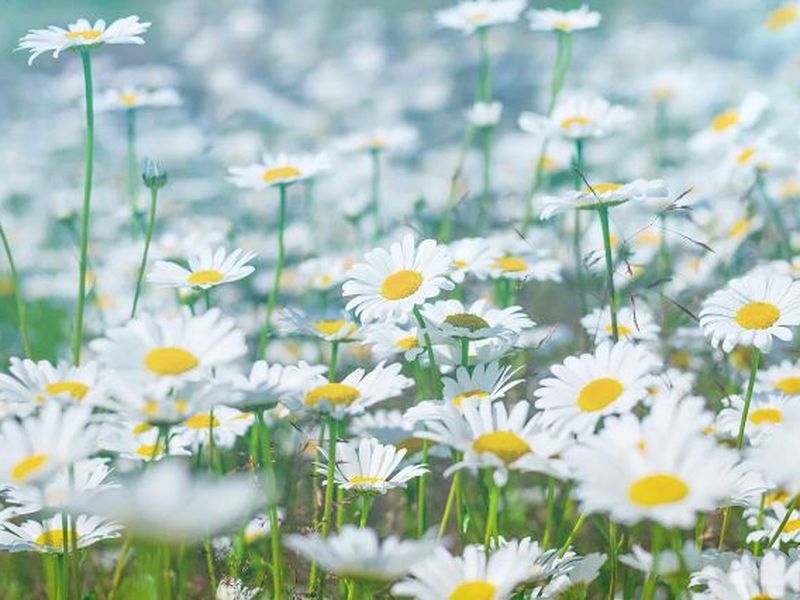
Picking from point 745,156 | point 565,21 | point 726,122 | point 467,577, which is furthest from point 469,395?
point 726,122

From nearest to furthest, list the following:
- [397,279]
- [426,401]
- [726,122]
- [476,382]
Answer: [426,401], [476,382], [397,279], [726,122]

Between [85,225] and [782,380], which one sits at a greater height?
[85,225]

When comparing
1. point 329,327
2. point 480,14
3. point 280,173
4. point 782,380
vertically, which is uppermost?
point 480,14

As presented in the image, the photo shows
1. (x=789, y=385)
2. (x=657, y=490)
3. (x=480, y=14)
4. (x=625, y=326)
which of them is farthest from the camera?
(x=480, y=14)

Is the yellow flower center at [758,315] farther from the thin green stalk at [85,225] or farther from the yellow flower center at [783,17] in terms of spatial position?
the yellow flower center at [783,17]

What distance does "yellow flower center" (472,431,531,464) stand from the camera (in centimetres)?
161

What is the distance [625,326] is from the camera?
2492 mm

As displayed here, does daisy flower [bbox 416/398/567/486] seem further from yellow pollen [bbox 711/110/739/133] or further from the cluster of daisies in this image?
yellow pollen [bbox 711/110/739/133]

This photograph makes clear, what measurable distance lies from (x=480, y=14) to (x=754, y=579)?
2.30 meters

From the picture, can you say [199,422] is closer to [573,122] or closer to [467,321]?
[467,321]

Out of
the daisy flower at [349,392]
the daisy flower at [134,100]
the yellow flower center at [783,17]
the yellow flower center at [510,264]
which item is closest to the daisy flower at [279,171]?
the daisy flower at [134,100]

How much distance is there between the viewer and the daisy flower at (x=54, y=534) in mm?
1824

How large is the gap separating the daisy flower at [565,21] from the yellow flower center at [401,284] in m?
1.34

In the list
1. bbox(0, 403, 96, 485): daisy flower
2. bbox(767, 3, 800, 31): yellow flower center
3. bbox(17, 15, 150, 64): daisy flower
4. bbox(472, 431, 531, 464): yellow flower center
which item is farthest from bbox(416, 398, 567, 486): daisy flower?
bbox(767, 3, 800, 31): yellow flower center
